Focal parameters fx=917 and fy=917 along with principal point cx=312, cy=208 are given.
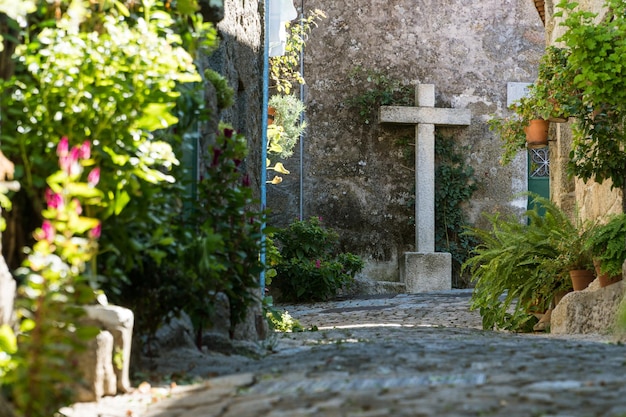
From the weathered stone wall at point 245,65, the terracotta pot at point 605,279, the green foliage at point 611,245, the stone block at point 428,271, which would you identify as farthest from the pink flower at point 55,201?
the stone block at point 428,271

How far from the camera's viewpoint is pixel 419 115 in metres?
12.7

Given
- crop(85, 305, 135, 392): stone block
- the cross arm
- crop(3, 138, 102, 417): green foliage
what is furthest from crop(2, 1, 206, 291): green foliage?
the cross arm

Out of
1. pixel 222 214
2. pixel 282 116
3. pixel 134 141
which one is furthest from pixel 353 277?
pixel 134 141

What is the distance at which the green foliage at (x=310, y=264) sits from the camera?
1119cm

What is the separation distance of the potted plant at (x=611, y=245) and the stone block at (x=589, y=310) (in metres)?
0.12

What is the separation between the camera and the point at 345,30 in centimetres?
1295

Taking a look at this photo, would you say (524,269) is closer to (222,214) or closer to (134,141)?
(222,214)

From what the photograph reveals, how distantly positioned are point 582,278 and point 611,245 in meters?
0.93

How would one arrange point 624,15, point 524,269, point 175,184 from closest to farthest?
point 175,184, point 624,15, point 524,269

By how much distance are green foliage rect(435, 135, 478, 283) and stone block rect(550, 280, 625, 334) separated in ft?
19.1

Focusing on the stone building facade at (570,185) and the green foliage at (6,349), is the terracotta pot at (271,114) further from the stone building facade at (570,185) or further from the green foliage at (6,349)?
the green foliage at (6,349)

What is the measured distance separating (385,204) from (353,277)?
118 cm

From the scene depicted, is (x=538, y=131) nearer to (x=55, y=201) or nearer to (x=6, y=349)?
(x=55, y=201)

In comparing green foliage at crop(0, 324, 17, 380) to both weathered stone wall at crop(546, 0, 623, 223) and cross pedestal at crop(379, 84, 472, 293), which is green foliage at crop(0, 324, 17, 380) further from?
cross pedestal at crop(379, 84, 472, 293)
